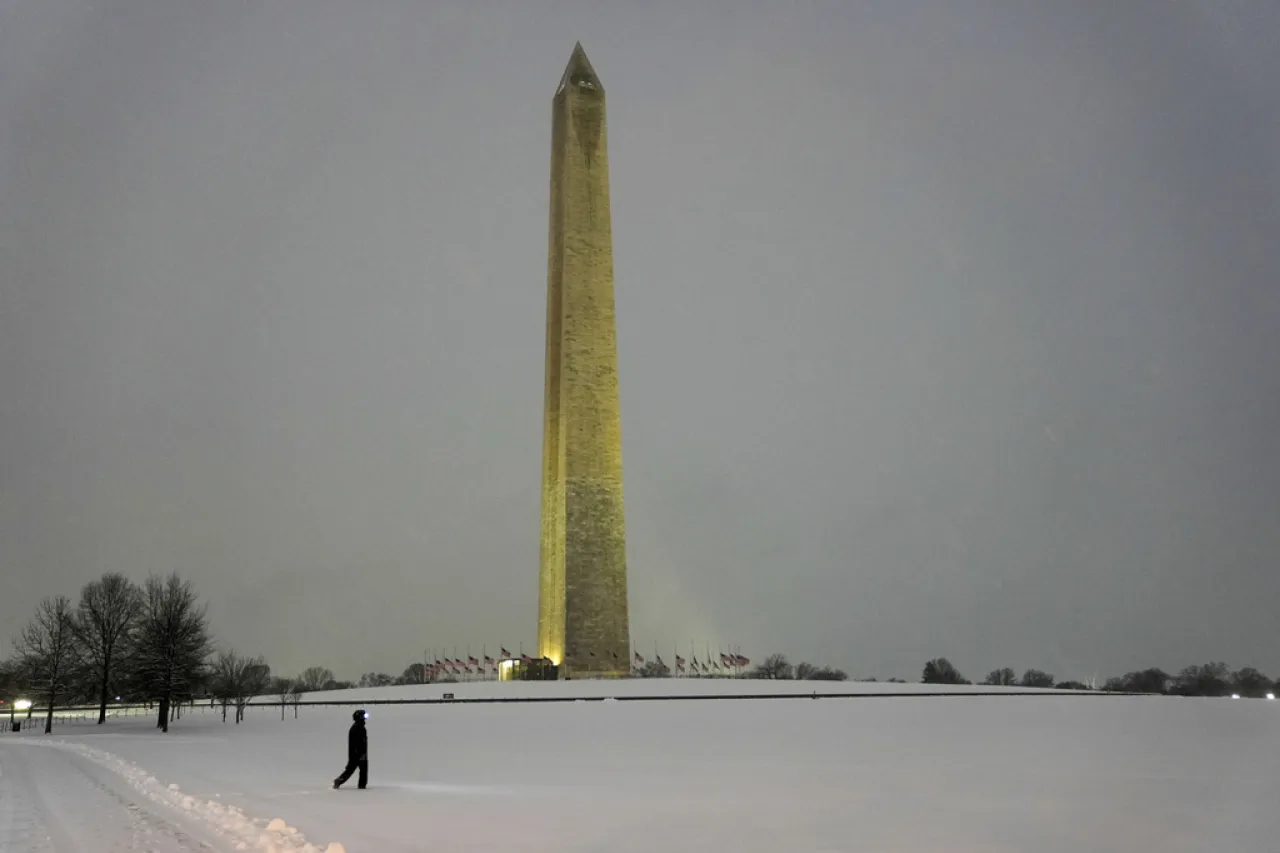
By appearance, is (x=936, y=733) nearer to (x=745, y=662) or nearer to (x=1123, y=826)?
(x=1123, y=826)

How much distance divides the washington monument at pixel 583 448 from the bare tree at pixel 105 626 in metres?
16.3

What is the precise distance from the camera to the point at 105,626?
4025cm

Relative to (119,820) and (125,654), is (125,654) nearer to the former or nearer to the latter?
(125,654)

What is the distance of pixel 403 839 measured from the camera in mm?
7641

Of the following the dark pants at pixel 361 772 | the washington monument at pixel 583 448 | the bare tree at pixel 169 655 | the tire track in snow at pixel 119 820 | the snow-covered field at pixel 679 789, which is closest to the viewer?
the tire track in snow at pixel 119 820

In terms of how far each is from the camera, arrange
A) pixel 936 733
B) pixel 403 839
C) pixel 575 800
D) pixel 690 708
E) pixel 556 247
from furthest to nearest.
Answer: pixel 556 247
pixel 690 708
pixel 936 733
pixel 575 800
pixel 403 839

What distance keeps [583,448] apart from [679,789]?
29.1 m

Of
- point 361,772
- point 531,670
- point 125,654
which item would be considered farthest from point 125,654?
point 361,772

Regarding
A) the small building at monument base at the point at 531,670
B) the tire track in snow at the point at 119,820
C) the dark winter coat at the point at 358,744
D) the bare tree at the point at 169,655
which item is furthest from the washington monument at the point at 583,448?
the dark winter coat at the point at 358,744

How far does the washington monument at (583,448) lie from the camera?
39.1m

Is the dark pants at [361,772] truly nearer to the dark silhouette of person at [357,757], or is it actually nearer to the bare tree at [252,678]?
the dark silhouette of person at [357,757]

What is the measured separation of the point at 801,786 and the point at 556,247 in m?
33.8

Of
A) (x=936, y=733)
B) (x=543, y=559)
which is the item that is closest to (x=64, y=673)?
(x=543, y=559)

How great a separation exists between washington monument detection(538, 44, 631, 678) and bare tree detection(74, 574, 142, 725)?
16.3 meters
